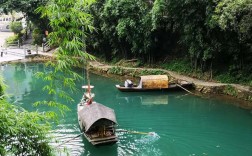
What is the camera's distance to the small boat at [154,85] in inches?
799

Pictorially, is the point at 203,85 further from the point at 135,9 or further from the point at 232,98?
the point at 135,9

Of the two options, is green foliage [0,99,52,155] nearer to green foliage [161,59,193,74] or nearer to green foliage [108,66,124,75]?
green foliage [161,59,193,74]

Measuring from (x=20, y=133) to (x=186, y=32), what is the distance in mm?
16911

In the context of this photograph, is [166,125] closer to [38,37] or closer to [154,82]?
[154,82]

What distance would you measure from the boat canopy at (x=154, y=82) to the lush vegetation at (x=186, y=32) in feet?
8.68

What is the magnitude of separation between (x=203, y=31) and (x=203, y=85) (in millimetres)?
3274

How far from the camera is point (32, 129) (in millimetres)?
5164

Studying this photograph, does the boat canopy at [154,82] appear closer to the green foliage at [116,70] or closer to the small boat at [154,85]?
the small boat at [154,85]

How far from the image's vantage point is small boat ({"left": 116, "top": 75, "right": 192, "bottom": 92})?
20297 mm

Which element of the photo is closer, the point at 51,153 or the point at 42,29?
the point at 51,153

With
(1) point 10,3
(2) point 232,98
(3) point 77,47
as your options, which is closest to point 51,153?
(3) point 77,47

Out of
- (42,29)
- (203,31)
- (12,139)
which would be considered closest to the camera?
(12,139)

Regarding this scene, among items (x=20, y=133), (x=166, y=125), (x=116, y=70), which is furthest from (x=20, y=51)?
(x=20, y=133)

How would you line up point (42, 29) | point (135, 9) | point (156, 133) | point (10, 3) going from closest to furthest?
point (156, 133) → point (135, 9) → point (10, 3) → point (42, 29)
